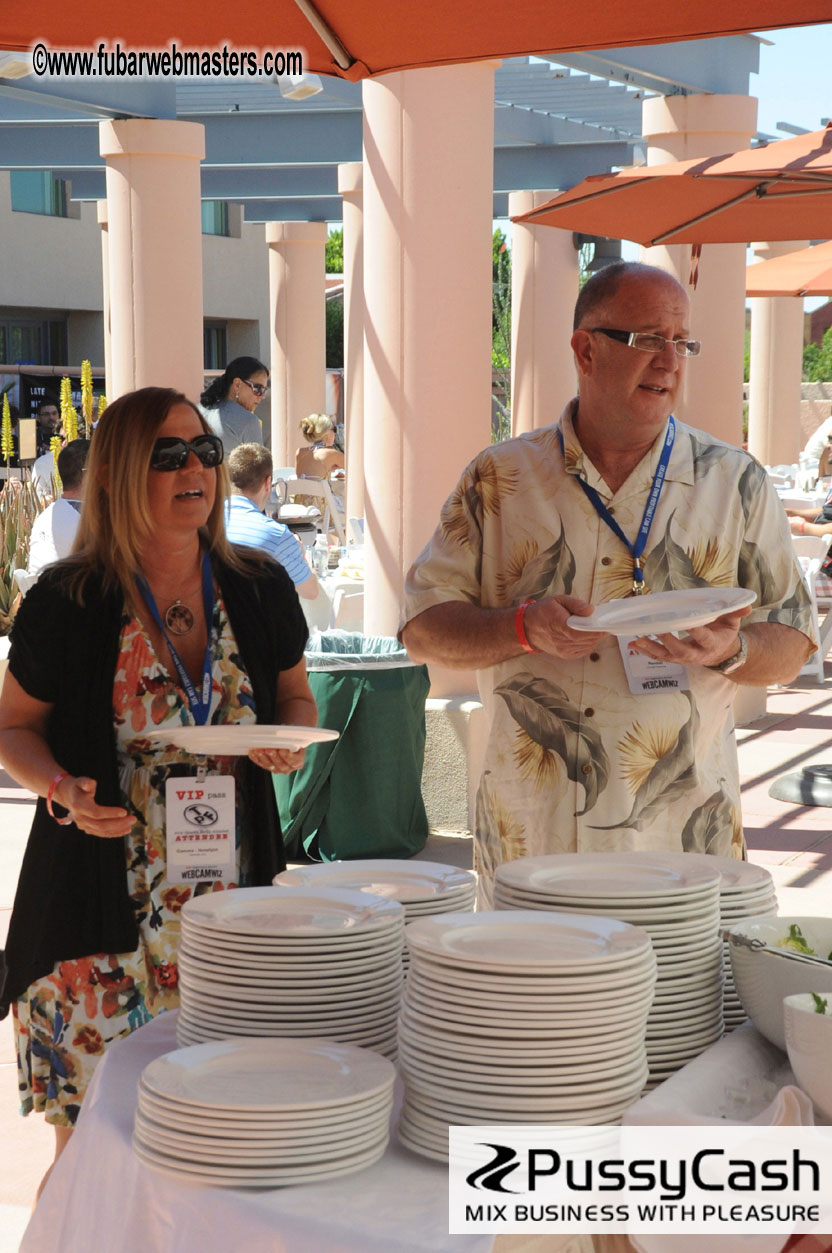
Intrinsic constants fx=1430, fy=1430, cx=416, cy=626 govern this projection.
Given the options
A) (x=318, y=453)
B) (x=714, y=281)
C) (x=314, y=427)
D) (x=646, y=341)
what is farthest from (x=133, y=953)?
(x=314, y=427)

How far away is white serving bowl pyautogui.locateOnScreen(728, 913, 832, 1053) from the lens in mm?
1662

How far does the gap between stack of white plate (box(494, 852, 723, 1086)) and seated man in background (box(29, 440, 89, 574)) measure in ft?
15.7

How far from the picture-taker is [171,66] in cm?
346

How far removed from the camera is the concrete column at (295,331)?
18453 mm

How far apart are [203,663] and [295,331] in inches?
645

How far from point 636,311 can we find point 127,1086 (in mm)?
1624

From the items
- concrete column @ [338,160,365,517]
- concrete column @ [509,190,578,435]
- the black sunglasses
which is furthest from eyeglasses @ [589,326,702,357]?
concrete column @ [509,190,578,435]

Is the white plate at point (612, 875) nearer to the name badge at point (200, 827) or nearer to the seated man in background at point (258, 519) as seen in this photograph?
the name badge at point (200, 827)

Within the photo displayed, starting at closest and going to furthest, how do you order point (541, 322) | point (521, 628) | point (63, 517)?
point (521, 628), point (63, 517), point (541, 322)

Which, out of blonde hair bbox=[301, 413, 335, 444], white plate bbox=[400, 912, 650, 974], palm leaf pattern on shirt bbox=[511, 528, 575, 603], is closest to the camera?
white plate bbox=[400, 912, 650, 974]

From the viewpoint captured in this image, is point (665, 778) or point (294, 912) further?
point (665, 778)

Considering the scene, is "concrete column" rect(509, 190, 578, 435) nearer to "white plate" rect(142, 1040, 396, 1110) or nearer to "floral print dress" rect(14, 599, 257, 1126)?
"floral print dress" rect(14, 599, 257, 1126)

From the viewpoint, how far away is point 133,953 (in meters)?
2.70

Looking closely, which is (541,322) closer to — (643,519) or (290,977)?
(643,519)
